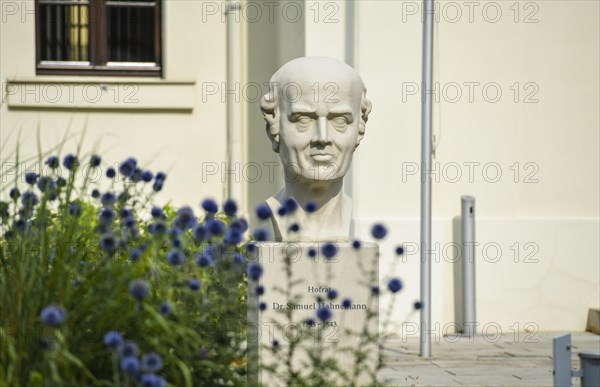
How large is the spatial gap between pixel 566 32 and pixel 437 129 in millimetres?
1490

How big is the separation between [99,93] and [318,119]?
5.61 m

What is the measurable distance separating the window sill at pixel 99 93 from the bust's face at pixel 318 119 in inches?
210

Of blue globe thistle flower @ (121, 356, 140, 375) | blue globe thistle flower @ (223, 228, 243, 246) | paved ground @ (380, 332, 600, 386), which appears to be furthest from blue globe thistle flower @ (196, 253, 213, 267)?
paved ground @ (380, 332, 600, 386)

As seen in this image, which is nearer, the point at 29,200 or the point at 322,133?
the point at 29,200

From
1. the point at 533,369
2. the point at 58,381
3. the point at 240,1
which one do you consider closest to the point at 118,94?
the point at 240,1

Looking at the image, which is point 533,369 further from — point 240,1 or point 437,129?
point 240,1

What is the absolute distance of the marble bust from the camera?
5.89 m

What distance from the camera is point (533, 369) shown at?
7660mm

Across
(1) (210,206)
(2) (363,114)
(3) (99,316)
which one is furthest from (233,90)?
(3) (99,316)

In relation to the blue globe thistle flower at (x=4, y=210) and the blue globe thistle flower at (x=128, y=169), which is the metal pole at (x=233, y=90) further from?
the blue globe thistle flower at (x=4, y=210)

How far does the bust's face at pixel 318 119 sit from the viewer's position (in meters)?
5.88

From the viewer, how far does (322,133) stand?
5.91 metres

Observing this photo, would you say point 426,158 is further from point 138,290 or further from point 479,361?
point 138,290

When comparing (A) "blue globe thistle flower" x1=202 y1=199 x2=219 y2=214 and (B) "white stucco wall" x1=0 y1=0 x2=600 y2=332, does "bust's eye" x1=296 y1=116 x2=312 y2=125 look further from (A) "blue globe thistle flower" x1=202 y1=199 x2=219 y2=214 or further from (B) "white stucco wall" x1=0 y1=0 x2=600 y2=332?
(B) "white stucco wall" x1=0 y1=0 x2=600 y2=332
